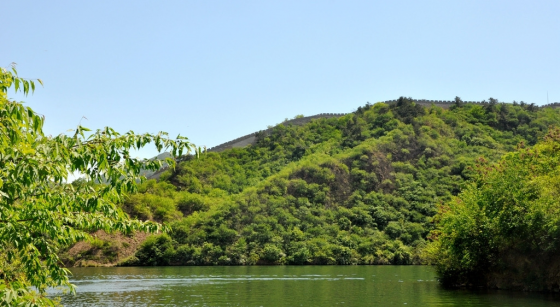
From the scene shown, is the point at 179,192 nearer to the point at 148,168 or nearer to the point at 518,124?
the point at 518,124

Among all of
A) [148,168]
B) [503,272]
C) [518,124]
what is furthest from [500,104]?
[148,168]

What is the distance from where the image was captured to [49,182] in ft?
26.0

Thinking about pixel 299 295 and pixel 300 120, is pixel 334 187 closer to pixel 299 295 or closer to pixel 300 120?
pixel 300 120

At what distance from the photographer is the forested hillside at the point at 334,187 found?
86312mm

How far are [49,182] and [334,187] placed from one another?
9538 cm

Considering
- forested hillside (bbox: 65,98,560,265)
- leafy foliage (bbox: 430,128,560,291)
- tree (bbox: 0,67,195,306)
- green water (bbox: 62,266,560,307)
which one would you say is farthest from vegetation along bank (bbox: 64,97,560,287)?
tree (bbox: 0,67,195,306)

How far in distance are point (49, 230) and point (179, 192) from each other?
105043mm

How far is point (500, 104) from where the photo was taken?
421ft

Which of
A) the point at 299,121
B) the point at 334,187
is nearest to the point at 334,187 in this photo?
the point at 334,187

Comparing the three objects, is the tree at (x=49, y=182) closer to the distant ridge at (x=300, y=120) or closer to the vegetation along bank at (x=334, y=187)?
the vegetation along bank at (x=334, y=187)

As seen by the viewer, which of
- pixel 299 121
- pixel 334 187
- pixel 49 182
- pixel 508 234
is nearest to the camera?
pixel 49 182

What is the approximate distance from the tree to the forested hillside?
71769 millimetres

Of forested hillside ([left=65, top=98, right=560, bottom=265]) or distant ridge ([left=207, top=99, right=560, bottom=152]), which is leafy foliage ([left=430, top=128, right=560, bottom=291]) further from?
distant ridge ([left=207, top=99, right=560, bottom=152])

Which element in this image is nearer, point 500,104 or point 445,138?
point 445,138
